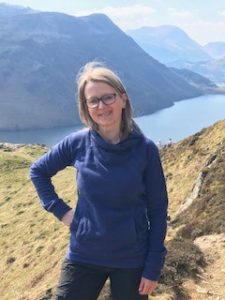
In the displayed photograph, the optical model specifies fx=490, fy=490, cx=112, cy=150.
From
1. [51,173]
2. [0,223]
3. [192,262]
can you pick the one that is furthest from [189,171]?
[51,173]

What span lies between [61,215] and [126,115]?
1.12 meters

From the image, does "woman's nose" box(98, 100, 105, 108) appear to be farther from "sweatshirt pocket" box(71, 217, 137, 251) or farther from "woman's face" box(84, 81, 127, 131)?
"sweatshirt pocket" box(71, 217, 137, 251)

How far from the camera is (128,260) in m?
4.40

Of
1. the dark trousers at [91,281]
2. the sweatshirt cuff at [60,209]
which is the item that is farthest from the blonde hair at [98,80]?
the dark trousers at [91,281]

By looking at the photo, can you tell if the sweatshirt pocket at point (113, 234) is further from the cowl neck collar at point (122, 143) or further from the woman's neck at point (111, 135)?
the woman's neck at point (111, 135)

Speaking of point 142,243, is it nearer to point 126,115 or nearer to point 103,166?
point 103,166

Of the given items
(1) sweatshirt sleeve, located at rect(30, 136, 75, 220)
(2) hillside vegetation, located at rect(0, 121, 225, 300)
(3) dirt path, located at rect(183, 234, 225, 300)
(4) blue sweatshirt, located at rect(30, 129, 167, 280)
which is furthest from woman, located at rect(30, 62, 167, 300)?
(3) dirt path, located at rect(183, 234, 225, 300)

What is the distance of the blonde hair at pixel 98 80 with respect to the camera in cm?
445

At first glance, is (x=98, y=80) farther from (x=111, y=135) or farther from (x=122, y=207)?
(x=122, y=207)

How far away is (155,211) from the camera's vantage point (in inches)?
176

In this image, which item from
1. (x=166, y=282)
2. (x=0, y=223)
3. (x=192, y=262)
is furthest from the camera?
Answer: (x=0, y=223)

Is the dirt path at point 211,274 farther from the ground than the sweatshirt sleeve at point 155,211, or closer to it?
closer to it

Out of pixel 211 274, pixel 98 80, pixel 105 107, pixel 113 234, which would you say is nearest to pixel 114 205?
pixel 113 234

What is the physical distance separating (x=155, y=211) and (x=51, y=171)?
3.49 feet
